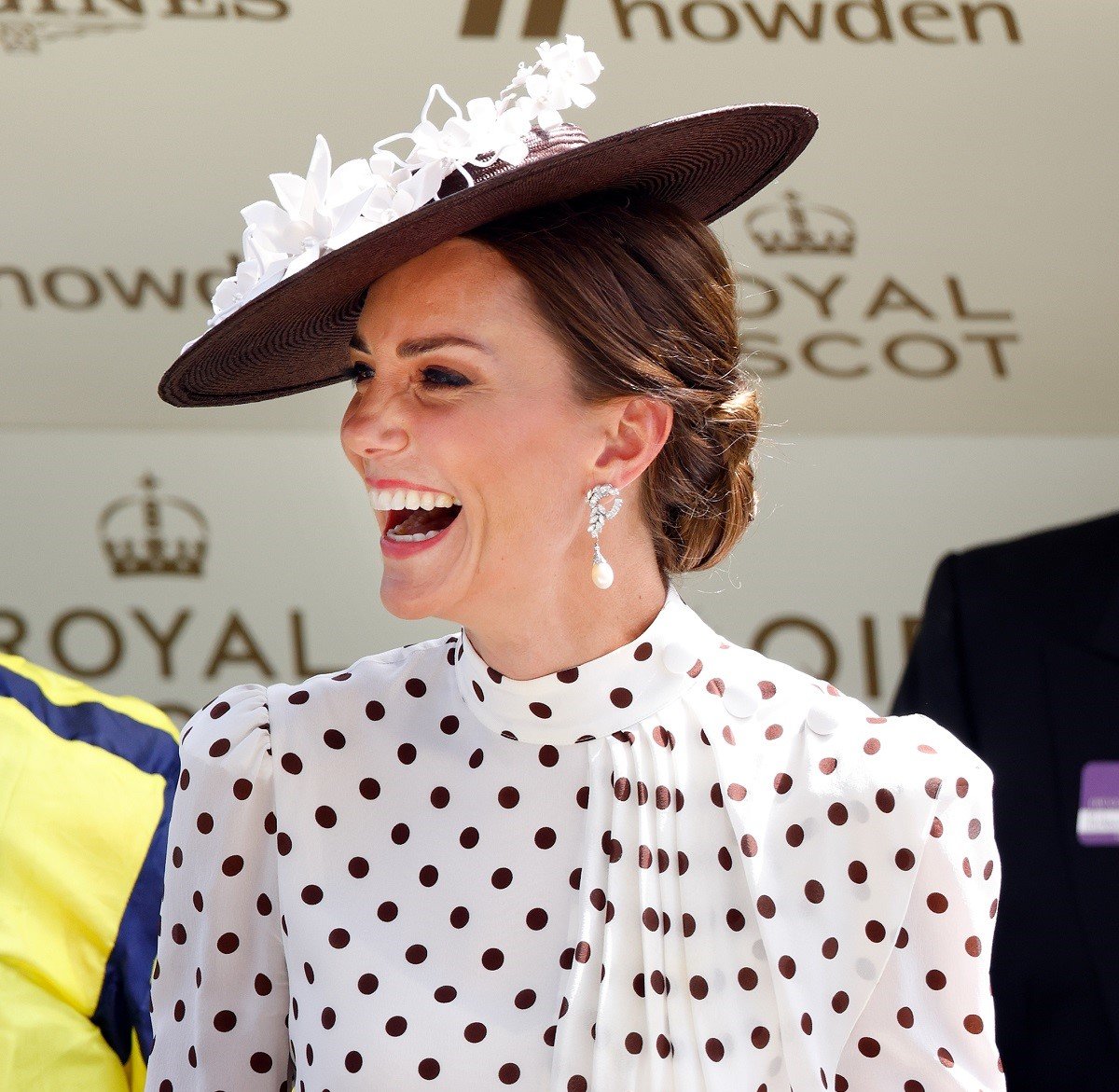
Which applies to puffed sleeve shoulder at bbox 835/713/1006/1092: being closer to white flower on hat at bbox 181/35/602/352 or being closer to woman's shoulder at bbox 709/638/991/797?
woman's shoulder at bbox 709/638/991/797

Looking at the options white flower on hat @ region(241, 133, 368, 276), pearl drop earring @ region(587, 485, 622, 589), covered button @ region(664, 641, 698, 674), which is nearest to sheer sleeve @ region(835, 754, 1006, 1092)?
covered button @ region(664, 641, 698, 674)

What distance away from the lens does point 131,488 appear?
244cm

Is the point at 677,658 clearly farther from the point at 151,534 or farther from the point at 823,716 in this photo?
the point at 151,534

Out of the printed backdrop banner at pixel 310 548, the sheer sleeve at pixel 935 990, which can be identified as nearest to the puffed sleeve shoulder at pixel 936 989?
the sheer sleeve at pixel 935 990

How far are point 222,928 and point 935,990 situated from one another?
2.01 ft

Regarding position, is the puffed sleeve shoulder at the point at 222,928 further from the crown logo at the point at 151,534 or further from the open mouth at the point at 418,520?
the crown logo at the point at 151,534

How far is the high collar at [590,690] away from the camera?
149cm

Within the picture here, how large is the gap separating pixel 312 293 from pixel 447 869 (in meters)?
0.51

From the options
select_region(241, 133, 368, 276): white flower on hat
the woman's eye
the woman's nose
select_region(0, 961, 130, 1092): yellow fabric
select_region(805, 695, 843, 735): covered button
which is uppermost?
select_region(241, 133, 368, 276): white flower on hat

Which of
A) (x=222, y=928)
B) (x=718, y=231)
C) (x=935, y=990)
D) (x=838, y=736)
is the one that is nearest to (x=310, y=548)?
(x=718, y=231)

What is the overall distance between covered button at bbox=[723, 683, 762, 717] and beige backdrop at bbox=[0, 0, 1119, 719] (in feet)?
3.04

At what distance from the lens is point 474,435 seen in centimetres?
139

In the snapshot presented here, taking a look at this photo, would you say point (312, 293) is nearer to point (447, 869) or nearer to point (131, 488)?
point (447, 869)

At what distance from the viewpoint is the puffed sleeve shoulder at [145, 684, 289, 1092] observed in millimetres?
1499
